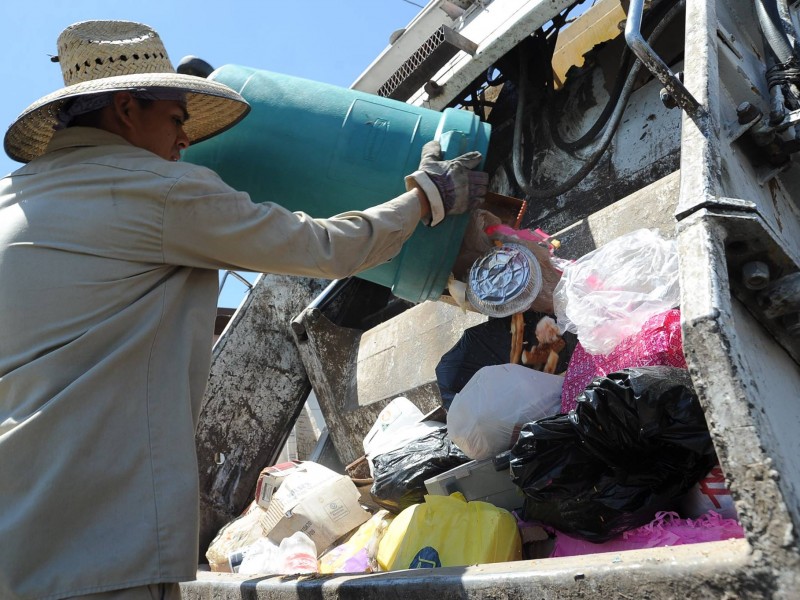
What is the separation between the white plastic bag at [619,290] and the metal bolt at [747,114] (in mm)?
419

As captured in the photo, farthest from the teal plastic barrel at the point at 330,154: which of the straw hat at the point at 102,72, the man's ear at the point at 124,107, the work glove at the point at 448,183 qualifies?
the man's ear at the point at 124,107

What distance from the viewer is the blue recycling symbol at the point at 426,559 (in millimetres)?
1846

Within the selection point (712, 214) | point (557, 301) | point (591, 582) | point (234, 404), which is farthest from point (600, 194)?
point (591, 582)

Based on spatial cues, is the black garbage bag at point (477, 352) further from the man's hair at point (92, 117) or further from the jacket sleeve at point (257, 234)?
the man's hair at point (92, 117)

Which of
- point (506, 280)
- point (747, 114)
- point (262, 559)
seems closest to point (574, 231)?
point (506, 280)

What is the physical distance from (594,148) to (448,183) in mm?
1785

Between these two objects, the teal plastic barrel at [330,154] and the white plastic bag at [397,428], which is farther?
the white plastic bag at [397,428]

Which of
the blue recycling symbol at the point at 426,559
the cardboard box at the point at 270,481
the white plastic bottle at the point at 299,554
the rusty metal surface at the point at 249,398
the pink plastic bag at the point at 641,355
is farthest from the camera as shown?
the rusty metal surface at the point at 249,398

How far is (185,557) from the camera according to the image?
128 centimetres

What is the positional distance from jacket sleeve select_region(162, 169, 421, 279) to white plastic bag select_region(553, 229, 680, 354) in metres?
0.61

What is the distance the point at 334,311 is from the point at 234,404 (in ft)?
2.13

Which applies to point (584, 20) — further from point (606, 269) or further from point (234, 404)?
point (234, 404)

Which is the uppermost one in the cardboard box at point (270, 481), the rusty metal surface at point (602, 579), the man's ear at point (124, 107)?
the man's ear at point (124, 107)

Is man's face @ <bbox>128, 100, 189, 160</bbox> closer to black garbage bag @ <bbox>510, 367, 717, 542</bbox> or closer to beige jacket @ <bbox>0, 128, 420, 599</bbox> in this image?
beige jacket @ <bbox>0, 128, 420, 599</bbox>
